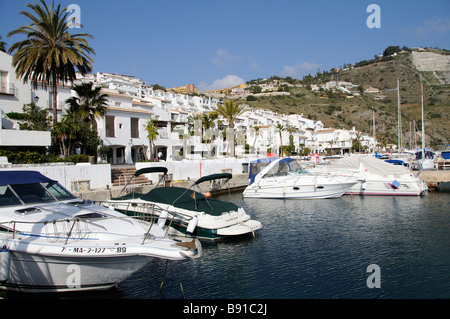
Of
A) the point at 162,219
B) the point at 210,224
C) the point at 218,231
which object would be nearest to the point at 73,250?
the point at 162,219

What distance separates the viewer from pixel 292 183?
28156mm

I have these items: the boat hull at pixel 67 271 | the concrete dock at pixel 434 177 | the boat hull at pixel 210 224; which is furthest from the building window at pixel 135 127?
the boat hull at pixel 67 271

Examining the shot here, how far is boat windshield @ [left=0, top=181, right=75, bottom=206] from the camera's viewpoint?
415 inches

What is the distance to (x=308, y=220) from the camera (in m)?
19.7

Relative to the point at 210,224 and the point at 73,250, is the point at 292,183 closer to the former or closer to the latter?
the point at 210,224

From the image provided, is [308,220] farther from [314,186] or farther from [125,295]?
[125,295]

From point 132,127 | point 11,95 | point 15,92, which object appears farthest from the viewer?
point 132,127

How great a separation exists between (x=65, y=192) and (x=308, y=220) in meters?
13.6

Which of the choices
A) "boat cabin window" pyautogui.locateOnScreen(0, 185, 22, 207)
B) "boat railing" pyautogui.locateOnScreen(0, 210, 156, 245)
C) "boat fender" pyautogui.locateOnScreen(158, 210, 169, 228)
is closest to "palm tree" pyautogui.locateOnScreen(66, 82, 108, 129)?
"boat fender" pyautogui.locateOnScreen(158, 210, 169, 228)

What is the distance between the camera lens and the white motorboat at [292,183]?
27594mm

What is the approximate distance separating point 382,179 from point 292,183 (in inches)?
348

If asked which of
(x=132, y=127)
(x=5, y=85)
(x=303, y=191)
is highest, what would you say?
(x=5, y=85)

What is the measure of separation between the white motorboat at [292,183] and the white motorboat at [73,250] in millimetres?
19585
